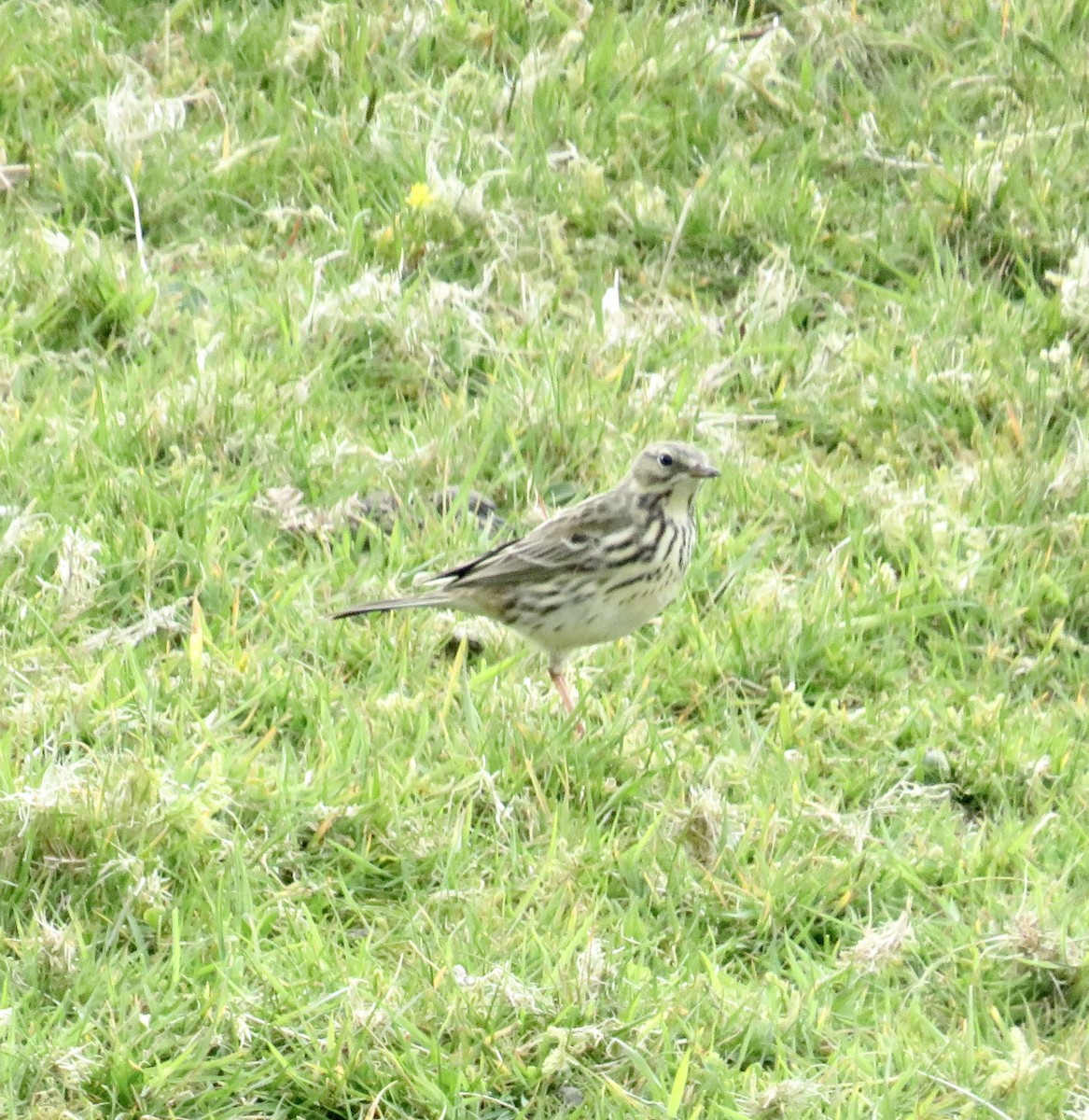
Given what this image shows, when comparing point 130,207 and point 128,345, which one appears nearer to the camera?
point 128,345

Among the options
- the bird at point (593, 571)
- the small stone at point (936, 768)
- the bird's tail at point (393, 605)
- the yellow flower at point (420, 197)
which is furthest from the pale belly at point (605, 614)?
the yellow flower at point (420, 197)

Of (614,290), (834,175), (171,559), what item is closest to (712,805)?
(171,559)

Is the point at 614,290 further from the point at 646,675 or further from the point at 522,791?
the point at 522,791

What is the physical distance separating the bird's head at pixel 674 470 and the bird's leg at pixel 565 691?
0.59 metres

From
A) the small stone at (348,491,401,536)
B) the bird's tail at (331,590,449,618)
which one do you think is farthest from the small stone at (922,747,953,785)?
the small stone at (348,491,401,536)

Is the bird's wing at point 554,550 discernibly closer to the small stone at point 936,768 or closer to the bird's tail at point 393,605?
the bird's tail at point 393,605

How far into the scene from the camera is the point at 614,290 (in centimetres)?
784

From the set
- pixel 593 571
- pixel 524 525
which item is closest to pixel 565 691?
pixel 593 571

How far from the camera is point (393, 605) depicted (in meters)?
6.02

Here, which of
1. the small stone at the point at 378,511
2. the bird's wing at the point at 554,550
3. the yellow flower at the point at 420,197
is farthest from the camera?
the yellow flower at the point at 420,197

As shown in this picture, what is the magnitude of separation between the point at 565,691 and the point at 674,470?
0.76 metres

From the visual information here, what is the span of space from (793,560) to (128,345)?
244 centimetres

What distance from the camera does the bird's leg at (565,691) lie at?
5.73 m

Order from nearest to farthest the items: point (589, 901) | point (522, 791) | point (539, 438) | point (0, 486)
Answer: point (589, 901)
point (522, 791)
point (0, 486)
point (539, 438)
